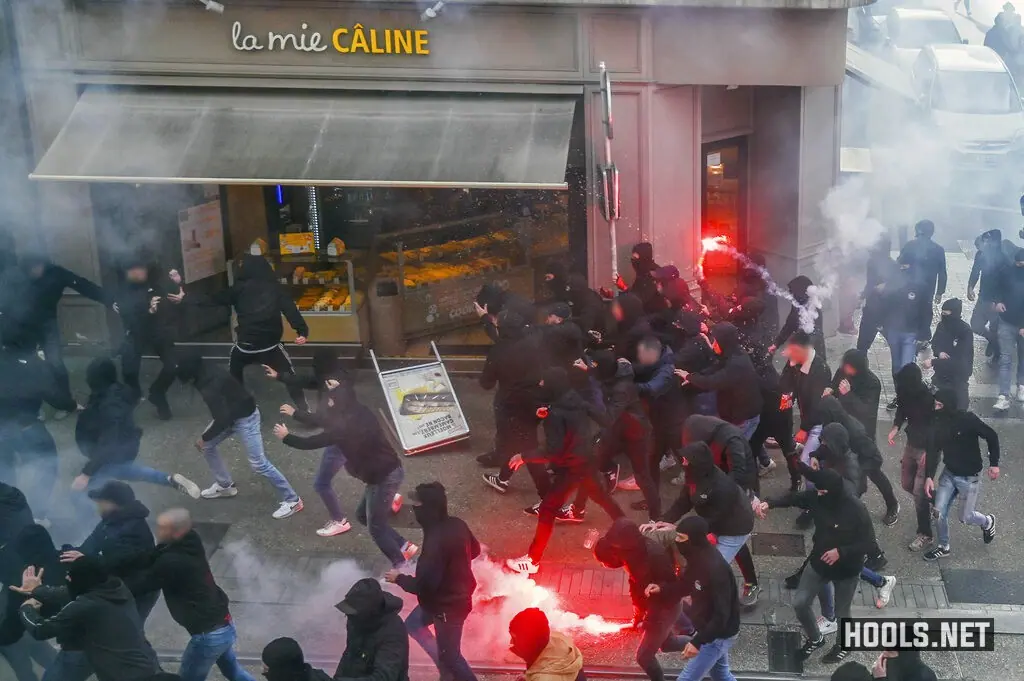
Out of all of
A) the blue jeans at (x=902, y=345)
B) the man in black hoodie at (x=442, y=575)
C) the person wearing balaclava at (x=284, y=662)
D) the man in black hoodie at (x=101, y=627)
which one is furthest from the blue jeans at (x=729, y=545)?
the blue jeans at (x=902, y=345)

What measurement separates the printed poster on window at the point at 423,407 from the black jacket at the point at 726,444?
280 cm

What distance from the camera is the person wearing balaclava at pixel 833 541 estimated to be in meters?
6.42

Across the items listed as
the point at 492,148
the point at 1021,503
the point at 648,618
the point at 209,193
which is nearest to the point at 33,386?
the point at 209,193

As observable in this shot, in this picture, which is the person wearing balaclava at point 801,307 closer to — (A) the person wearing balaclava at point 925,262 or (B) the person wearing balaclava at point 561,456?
(A) the person wearing balaclava at point 925,262

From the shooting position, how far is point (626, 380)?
7930 mm

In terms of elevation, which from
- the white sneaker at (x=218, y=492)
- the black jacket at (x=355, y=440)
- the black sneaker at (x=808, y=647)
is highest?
the black jacket at (x=355, y=440)

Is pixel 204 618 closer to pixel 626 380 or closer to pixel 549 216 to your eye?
pixel 626 380

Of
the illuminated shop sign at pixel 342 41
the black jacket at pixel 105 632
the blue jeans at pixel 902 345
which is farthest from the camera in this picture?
the illuminated shop sign at pixel 342 41

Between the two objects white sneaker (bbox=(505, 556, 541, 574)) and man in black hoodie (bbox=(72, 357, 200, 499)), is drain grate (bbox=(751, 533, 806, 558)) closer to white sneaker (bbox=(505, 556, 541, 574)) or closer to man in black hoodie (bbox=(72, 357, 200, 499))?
white sneaker (bbox=(505, 556, 541, 574))

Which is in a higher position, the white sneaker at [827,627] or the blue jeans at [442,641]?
the blue jeans at [442,641]

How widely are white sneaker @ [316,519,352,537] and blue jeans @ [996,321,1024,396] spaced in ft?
18.1

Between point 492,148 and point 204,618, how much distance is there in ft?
16.8

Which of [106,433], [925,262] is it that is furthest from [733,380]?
[106,433]

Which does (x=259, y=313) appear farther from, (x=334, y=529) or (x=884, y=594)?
(x=884, y=594)
